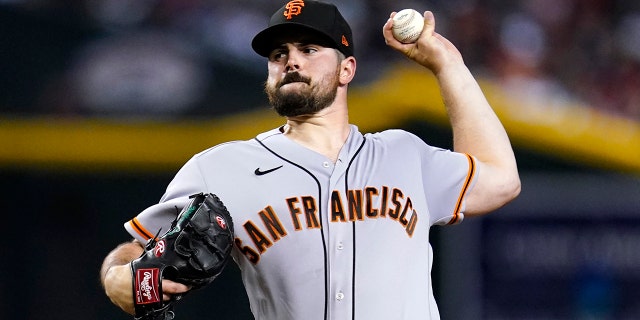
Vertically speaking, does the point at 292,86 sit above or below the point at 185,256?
above

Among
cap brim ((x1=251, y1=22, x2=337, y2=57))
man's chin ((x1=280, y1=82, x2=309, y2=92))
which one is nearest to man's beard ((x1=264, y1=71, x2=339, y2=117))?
man's chin ((x1=280, y1=82, x2=309, y2=92))

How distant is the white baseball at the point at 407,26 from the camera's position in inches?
125

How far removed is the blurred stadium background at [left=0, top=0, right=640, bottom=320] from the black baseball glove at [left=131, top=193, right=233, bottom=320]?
3.26m

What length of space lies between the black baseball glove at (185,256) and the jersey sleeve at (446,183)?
0.72 metres

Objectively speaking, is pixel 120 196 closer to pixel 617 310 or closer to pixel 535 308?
pixel 535 308

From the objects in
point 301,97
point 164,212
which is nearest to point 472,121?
point 301,97

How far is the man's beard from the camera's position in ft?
9.65

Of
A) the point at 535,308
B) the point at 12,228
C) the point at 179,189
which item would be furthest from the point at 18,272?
the point at 179,189

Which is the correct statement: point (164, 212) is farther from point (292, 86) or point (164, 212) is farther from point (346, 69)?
point (346, 69)

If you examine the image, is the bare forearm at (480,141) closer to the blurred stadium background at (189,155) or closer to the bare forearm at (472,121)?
the bare forearm at (472,121)

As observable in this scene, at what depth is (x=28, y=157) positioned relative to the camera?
5.74 meters

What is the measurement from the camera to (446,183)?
9.88ft

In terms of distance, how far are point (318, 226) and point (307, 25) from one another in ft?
1.91

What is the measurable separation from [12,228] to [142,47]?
49.7 inches
